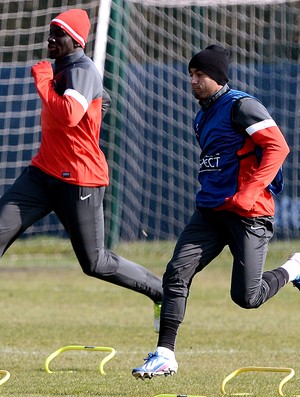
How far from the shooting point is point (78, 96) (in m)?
7.73

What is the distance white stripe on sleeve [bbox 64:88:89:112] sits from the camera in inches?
304

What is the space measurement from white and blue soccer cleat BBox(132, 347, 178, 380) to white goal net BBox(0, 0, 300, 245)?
826 centimetres

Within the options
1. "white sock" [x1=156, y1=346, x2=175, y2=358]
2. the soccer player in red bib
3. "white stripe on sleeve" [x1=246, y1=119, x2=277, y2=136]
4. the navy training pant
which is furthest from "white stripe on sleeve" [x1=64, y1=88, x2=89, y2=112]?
"white sock" [x1=156, y1=346, x2=175, y2=358]

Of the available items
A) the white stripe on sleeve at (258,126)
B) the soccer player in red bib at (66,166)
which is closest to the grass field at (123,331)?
the soccer player in red bib at (66,166)

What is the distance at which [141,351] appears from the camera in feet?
31.0

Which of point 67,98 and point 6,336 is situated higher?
point 67,98

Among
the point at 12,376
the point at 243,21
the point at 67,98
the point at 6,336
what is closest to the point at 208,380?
the point at 12,376

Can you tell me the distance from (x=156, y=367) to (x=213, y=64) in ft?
6.24

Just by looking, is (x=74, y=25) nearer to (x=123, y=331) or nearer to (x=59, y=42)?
(x=59, y=42)

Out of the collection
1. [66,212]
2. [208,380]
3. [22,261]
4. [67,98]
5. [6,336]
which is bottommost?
[22,261]

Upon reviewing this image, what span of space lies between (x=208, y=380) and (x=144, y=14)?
29.8 ft

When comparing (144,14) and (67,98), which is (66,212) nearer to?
(67,98)

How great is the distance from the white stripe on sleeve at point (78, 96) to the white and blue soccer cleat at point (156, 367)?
171cm

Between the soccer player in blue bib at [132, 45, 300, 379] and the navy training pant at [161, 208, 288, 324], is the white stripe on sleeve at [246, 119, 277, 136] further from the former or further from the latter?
the navy training pant at [161, 208, 288, 324]
